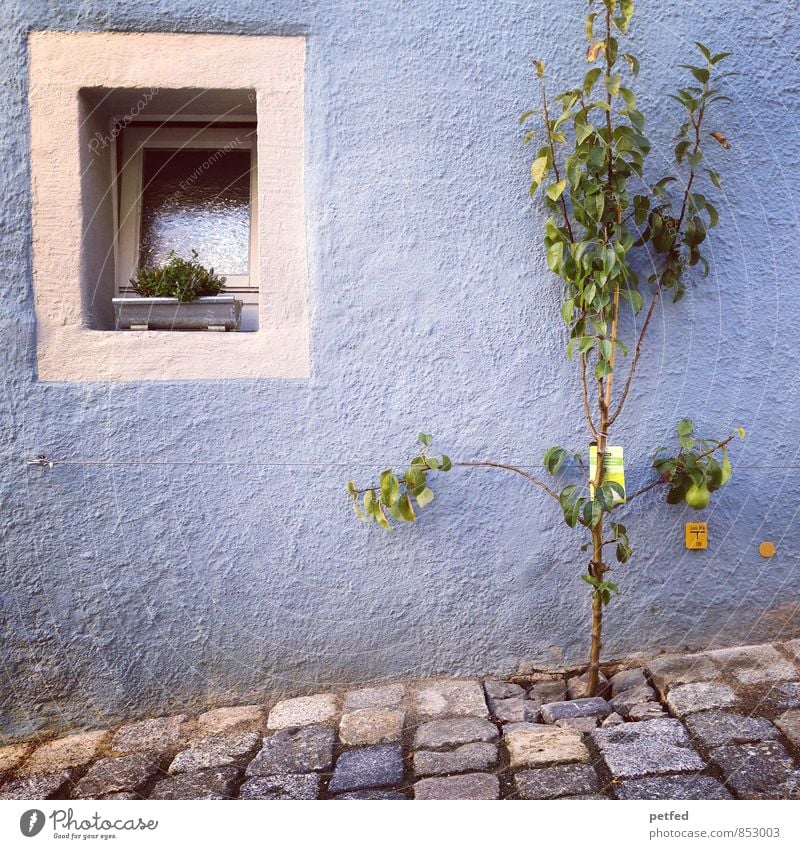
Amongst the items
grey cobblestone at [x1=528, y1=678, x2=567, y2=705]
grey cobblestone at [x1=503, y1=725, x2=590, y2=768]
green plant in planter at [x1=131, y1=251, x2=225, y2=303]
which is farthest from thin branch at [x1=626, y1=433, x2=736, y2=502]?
green plant in planter at [x1=131, y1=251, x2=225, y2=303]

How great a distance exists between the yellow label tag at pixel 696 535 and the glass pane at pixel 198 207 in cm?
181

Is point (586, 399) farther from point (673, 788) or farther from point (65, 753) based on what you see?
point (65, 753)

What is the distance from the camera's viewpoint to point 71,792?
2301 millimetres

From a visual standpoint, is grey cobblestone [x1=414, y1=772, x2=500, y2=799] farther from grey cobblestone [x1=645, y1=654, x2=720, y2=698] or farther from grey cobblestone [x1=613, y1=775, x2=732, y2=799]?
grey cobblestone [x1=645, y1=654, x2=720, y2=698]

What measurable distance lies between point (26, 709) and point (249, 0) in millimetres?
2408

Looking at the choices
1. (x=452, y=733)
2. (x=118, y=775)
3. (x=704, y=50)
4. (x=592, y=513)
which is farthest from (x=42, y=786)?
(x=704, y=50)

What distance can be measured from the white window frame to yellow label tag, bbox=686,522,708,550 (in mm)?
1705

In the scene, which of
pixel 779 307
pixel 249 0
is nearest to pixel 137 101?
pixel 249 0

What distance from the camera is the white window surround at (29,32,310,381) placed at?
2623 millimetres

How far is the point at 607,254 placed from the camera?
95.6 inches

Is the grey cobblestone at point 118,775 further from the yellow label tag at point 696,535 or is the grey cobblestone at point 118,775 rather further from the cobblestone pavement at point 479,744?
the yellow label tag at point 696,535

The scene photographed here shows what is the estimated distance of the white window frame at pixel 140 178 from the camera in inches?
116

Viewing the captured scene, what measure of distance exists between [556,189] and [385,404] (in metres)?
0.86

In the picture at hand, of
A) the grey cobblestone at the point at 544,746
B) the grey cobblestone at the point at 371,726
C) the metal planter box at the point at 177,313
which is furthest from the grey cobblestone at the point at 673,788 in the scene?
the metal planter box at the point at 177,313
